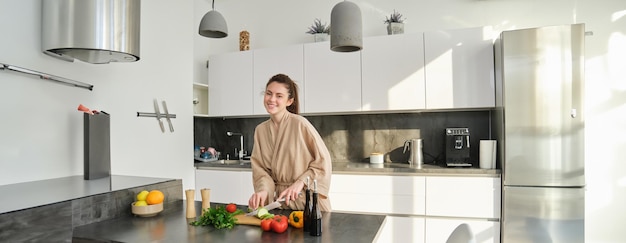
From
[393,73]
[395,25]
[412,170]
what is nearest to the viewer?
[412,170]

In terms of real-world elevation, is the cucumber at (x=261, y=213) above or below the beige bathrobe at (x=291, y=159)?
below

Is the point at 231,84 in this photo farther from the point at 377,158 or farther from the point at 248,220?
the point at 248,220

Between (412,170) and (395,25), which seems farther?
(395,25)

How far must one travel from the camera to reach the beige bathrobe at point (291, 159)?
80.4 inches

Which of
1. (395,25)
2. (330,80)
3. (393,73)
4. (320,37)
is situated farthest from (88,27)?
(395,25)

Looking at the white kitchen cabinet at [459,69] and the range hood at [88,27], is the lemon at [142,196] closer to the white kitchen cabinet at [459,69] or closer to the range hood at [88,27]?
the range hood at [88,27]

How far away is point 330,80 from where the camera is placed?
3.57m

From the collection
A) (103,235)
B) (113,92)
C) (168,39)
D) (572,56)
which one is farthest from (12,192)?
(572,56)

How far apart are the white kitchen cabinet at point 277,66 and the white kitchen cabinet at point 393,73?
23.9 inches

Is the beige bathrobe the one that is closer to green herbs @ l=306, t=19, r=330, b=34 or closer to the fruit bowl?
the fruit bowl

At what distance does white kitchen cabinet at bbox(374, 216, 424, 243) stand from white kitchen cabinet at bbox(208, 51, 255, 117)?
1.74 m

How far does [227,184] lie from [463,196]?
2.07 meters

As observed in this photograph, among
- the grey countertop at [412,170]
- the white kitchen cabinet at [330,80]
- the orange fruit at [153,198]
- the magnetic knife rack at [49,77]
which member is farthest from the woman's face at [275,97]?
the white kitchen cabinet at [330,80]

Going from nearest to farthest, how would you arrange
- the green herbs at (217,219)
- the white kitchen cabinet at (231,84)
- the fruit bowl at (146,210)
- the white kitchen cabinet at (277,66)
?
the green herbs at (217,219) < the fruit bowl at (146,210) < the white kitchen cabinet at (277,66) < the white kitchen cabinet at (231,84)
